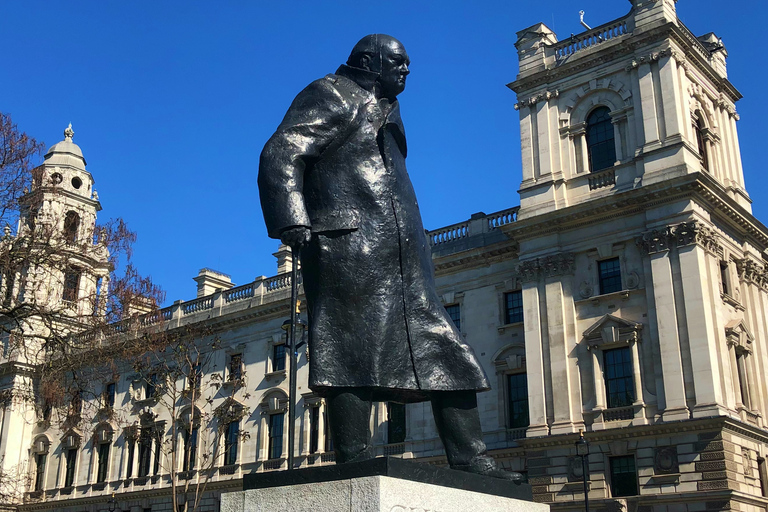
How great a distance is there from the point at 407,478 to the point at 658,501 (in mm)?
24162

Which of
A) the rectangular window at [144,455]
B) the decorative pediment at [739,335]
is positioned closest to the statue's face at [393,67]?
the decorative pediment at [739,335]

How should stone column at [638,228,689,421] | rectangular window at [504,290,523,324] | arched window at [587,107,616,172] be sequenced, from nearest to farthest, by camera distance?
1. stone column at [638,228,689,421]
2. arched window at [587,107,616,172]
3. rectangular window at [504,290,523,324]

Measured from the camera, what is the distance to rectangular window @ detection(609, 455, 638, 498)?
27484 millimetres

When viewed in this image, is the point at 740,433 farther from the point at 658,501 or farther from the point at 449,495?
the point at 449,495

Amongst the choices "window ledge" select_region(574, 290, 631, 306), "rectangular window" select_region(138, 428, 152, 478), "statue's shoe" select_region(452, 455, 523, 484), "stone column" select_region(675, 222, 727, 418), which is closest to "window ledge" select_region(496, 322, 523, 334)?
"window ledge" select_region(574, 290, 631, 306)

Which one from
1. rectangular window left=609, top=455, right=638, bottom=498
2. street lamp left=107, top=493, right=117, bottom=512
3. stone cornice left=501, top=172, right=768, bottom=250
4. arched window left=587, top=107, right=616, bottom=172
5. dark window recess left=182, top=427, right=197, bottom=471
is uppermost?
arched window left=587, top=107, right=616, bottom=172

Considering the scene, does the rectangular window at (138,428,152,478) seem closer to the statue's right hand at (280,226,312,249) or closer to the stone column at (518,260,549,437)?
the stone column at (518,260,549,437)

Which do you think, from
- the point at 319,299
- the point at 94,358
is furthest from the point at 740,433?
the point at 319,299

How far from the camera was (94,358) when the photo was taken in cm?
2147

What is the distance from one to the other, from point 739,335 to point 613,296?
14.6 ft

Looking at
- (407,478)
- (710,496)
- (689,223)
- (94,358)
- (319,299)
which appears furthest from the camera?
(689,223)

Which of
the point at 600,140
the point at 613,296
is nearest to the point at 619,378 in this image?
the point at 613,296

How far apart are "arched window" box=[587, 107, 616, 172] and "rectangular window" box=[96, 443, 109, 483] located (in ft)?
98.0

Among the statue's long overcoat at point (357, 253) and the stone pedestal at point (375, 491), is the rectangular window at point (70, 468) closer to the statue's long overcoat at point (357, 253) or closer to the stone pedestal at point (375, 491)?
the stone pedestal at point (375, 491)
